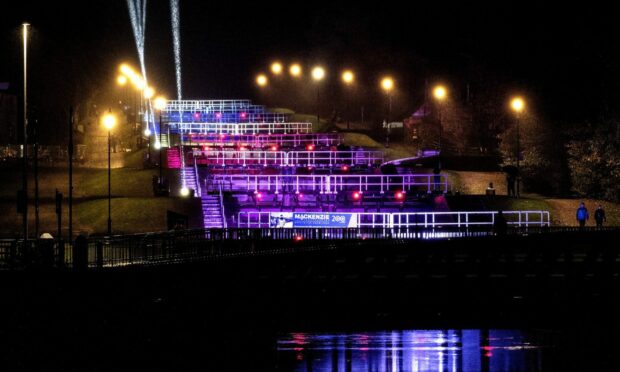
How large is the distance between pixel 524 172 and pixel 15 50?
47086mm

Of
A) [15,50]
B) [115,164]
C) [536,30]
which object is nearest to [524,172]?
[536,30]

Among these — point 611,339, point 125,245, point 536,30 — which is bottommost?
point 611,339

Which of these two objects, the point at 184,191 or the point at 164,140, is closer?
the point at 184,191

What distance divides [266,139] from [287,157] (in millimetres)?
10851

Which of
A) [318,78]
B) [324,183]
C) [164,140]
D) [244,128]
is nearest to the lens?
[324,183]

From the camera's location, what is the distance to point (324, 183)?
54.2 meters

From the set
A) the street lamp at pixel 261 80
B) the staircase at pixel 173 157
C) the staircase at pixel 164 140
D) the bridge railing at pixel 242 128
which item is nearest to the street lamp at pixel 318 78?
the bridge railing at pixel 242 128

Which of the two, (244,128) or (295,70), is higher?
(295,70)

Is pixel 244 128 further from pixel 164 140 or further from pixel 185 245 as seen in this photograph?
pixel 185 245

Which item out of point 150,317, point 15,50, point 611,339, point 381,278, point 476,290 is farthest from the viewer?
point 15,50

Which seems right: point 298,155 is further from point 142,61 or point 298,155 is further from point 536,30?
point 142,61

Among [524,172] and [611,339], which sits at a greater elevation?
[524,172]

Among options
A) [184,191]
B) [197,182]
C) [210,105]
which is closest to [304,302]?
[184,191]

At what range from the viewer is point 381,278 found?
1366 inches
